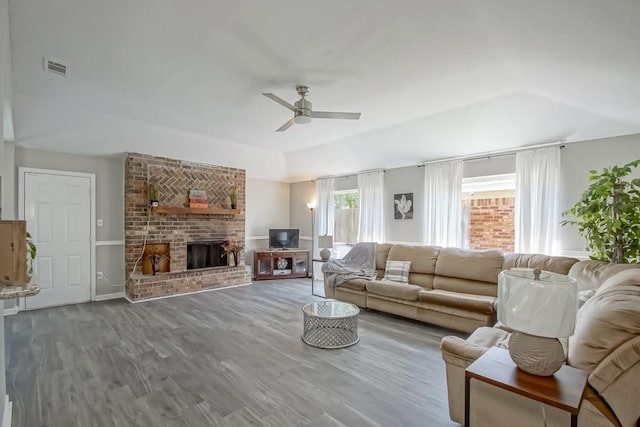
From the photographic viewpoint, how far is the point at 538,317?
1383mm

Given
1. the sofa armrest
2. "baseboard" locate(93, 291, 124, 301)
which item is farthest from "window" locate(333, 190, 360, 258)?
the sofa armrest

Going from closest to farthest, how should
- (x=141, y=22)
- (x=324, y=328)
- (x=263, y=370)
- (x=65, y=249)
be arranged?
1. (x=141, y=22)
2. (x=263, y=370)
3. (x=324, y=328)
4. (x=65, y=249)

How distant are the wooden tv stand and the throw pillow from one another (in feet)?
9.12

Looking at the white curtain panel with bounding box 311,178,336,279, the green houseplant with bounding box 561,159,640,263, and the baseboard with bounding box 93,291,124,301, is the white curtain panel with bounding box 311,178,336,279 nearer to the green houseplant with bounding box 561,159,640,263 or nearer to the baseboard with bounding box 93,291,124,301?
the baseboard with bounding box 93,291,124,301

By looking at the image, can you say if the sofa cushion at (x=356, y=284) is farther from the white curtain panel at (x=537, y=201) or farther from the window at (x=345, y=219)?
the white curtain panel at (x=537, y=201)

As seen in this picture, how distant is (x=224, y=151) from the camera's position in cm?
583

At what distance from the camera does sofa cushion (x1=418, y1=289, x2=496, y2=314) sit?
3369 mm

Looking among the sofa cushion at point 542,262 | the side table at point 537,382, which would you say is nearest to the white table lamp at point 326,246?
the sofa cushion at point 542,262

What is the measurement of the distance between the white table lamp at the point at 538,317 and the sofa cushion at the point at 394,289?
2.41m

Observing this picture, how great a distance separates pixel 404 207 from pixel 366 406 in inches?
155

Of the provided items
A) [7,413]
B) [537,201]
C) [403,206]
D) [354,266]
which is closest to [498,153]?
[537,201]

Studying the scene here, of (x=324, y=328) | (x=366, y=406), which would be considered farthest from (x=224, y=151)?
(x=366, y=406)

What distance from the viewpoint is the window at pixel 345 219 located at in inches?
259

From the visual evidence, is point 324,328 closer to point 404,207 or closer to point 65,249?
point 404,207
